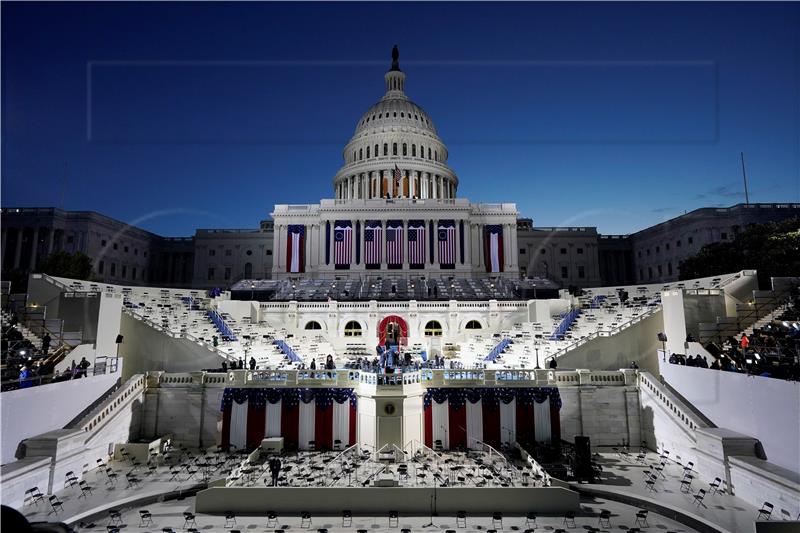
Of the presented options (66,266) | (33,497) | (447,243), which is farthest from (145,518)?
(447,243)

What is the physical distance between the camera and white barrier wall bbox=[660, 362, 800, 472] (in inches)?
705

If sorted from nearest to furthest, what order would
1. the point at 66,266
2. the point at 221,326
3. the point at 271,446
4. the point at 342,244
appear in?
the point at 271,446 → the point at 221,326 → the point at 66,266 → the point at 342,244

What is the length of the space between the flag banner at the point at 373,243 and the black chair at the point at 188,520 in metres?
58.0

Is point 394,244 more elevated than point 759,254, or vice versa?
point 394,244

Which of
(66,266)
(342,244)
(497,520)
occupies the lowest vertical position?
(497,520)

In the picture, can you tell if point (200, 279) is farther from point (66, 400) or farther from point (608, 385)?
point (608, 385)

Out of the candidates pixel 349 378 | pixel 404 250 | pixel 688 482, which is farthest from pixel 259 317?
pixel 688 482

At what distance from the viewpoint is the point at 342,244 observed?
75438 millimetres

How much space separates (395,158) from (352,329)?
1967 inches

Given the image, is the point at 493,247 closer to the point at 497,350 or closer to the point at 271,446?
the point at 497,350

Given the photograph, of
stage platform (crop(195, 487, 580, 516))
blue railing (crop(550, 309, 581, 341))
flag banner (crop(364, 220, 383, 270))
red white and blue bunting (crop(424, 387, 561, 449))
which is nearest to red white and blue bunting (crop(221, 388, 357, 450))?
red white and blue bunting (crop(424, 387, 561, 449))

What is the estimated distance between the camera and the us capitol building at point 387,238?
73250 millimetres

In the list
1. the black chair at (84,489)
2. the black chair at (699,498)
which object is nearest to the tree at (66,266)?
the black chair at (84,489)

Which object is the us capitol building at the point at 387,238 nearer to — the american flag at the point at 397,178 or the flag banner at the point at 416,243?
the flag banner at the point at 416,243
